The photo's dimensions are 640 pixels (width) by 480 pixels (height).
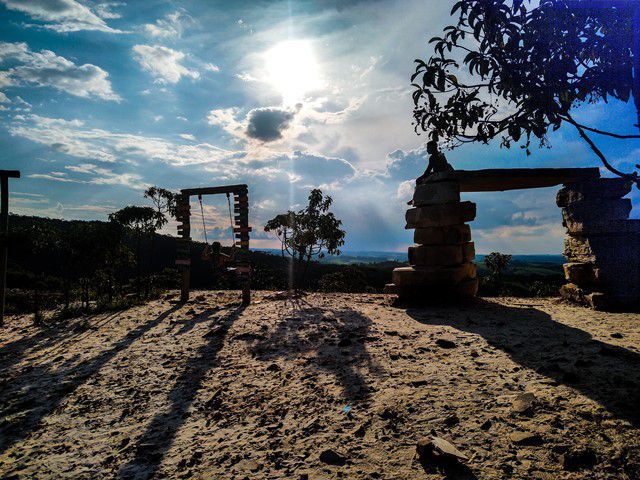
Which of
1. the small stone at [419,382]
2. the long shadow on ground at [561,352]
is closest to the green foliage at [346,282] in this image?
the long shadow on ground at [561,352]

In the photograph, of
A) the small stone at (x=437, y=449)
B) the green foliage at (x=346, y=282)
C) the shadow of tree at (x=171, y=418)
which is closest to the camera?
the small stone at (x=437, y=449)

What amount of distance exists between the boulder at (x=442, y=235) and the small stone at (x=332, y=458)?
→ 7137 millimetres

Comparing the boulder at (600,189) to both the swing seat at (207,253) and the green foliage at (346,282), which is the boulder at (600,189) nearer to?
the green foliage at (346,282)

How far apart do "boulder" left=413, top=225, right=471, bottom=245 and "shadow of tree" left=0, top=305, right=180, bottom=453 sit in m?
7.48

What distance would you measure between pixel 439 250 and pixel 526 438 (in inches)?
258

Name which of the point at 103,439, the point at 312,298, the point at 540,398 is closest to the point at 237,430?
the point at 103,439

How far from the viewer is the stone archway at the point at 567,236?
8.65 metres

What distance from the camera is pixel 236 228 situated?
11.0 metres

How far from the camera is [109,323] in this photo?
353 inches

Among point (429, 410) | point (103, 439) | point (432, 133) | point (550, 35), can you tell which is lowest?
point (103, 439)

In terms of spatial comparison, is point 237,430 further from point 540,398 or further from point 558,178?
point 558,178

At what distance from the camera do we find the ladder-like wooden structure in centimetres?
1086

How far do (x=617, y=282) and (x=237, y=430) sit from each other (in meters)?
9.43

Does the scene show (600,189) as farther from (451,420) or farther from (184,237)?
(184,237)
